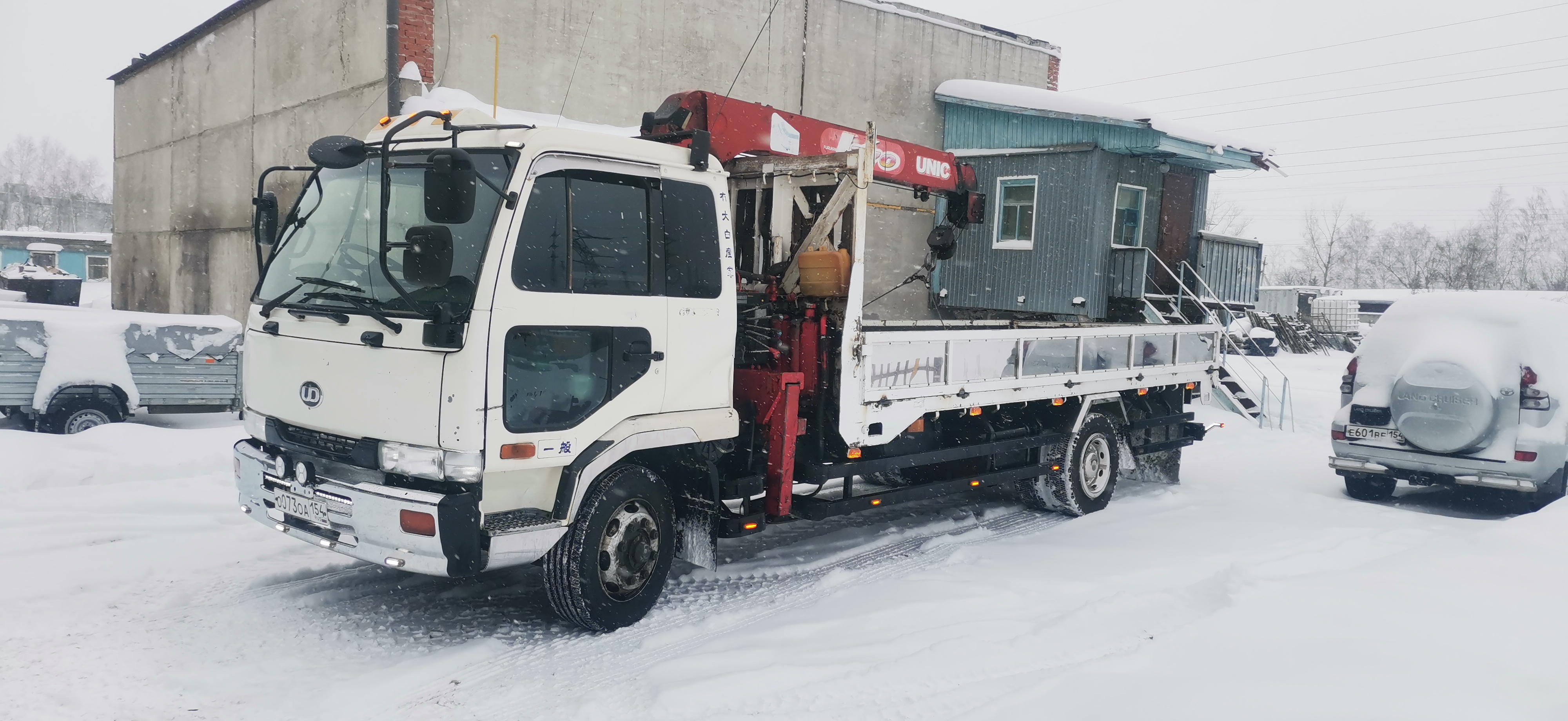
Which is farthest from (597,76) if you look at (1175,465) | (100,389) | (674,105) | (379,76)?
(1175,465)

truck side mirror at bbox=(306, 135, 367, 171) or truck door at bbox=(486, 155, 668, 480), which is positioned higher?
truck side mirror at bbox=(306, 135, 367, 171)

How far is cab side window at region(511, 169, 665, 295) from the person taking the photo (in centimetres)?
443

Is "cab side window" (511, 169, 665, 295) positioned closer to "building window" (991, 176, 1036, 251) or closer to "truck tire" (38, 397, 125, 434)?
"truck tire" (38, 397, 125, 434)

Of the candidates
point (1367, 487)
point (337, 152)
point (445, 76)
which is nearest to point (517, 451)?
point (337, 152)

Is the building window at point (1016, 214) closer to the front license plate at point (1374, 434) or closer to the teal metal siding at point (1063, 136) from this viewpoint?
the teal metal siding at point (1063, 136)

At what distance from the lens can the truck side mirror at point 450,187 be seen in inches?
156

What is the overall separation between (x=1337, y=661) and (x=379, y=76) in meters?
12.6

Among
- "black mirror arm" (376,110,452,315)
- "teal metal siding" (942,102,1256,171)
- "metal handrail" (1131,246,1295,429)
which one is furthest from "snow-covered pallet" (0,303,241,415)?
"teal metal siding" (942,102,1256,171)

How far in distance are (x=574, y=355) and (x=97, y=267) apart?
6309 cm

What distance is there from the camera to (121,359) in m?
10.1

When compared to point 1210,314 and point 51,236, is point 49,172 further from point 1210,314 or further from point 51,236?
point 1210,314

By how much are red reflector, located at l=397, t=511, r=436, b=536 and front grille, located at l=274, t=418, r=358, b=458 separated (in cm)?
50

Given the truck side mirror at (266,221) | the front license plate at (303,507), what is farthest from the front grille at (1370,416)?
the truck side mirror at (266,221)

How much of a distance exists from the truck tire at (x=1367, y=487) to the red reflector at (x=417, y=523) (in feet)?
28.0
